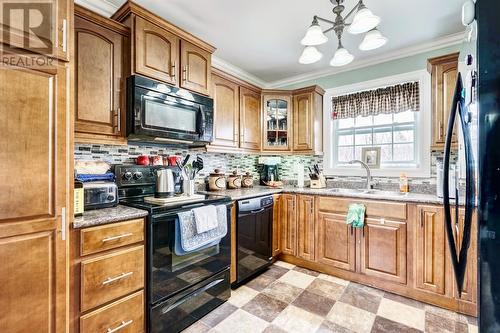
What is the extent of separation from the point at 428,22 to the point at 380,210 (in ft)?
5.80

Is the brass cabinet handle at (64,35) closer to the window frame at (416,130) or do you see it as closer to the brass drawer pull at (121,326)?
the brass drawer pull at (121,326)

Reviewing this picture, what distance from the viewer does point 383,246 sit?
2279 millimetres

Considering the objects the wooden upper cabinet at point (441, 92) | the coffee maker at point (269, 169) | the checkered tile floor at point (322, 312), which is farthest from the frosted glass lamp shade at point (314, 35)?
the checkered tile floor at point (322, 312)

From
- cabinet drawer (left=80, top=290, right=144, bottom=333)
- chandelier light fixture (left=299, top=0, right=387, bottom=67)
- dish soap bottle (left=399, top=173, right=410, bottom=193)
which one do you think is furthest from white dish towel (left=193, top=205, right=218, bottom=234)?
dish soap bottle (left=399, top=173, right=410, bottom=193)

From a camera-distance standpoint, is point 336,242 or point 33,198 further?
point 336,242

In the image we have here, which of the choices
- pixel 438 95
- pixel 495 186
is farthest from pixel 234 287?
pixel 438 95

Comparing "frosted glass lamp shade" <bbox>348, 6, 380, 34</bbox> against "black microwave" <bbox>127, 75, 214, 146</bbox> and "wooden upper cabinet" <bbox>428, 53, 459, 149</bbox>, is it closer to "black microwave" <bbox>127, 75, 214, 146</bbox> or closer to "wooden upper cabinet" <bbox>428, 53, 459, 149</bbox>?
"wooden upper cabinet" <bbox>428, 53, 459, 149</bbox>

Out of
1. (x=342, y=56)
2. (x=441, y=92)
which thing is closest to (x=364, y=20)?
(x=342, y=56)

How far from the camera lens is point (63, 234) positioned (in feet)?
3.94

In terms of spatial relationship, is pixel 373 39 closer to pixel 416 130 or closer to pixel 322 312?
pixel 416 130

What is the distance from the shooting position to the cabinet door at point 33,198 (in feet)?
3.44

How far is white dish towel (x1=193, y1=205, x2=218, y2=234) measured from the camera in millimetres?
1789

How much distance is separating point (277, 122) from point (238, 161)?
2.45ft

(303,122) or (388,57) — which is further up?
(388,57)
